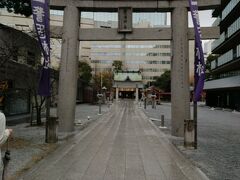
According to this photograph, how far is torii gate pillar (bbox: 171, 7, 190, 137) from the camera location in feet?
54.5

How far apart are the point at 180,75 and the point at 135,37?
3.00 m

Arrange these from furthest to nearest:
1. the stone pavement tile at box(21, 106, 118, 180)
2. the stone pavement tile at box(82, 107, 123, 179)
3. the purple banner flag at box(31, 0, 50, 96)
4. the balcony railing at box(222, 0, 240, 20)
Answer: the balcony railing at box(222, 0, 240, 20)
the purple banner flag at box(31, 0, 50, 96)
the stone pavement tile at box(82, 107, 123, 179)
the stone pavement tile at box(21, 106, 118, 180)

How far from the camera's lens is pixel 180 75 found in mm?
16703

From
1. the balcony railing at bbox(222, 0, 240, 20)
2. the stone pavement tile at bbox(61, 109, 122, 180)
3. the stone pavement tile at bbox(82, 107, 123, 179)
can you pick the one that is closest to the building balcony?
the balcony railing at bbox(222, 0, 240, 20)

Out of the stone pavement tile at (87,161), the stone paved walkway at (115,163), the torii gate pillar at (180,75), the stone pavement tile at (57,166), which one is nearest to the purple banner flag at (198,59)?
the stone paved walkway at (115,163)

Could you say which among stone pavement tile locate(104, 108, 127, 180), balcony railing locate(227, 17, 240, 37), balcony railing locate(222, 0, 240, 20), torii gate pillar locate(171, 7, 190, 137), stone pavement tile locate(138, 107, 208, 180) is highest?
balcony railing locate(222, 0, 240, 20)

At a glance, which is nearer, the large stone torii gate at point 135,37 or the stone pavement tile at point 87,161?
the stone pavement tile at point 87,161

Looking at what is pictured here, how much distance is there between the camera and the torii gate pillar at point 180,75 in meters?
16.6

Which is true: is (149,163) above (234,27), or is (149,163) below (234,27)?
below

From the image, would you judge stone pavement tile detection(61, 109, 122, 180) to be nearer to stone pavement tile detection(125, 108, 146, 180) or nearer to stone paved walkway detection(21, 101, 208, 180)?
stone paved walkway detection(21, 101, 208, 180)

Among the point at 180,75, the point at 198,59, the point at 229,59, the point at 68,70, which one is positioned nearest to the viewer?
the point at 198,59

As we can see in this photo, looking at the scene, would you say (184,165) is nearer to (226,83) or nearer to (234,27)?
(226,83)

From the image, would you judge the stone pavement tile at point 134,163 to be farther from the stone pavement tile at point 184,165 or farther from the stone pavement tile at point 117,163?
the stone pavement tile at point 184,165

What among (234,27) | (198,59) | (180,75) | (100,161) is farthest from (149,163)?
(234,27)
